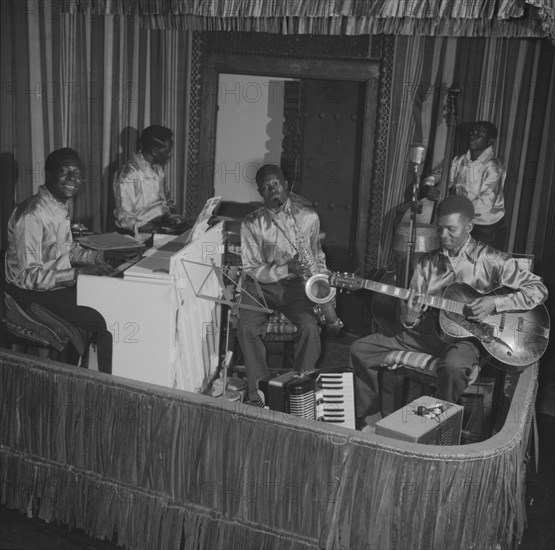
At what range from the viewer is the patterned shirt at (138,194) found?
6312 millimetres

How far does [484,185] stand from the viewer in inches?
239

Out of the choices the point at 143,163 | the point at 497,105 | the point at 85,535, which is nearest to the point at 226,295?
the point at 85,535

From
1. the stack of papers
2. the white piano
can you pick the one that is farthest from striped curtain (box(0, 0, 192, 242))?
the white piano

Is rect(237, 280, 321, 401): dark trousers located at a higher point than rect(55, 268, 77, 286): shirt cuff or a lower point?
lower

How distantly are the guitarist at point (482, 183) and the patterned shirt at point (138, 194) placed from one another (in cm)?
211

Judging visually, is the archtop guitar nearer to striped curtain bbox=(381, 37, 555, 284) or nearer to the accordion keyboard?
the accordion keyboard

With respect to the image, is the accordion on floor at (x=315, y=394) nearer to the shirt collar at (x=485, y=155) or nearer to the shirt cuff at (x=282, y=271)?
the shirt cuff at (x=282, y=271)

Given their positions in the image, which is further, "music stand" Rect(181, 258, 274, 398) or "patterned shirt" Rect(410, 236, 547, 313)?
"patterned shirt" Rect(410, 236, 547, 313)

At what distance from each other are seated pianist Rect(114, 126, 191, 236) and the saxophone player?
3.66 ft

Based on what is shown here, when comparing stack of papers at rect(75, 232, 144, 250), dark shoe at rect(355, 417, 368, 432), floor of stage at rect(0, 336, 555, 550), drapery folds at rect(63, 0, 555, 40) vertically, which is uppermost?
drapery folds at rect(63, 0, 555, 40)

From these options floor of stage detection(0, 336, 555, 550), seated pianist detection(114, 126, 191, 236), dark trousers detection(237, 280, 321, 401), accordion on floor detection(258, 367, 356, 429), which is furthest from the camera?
seated pianist detection(114, 126, 191, 236)

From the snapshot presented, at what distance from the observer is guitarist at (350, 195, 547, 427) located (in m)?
4.44

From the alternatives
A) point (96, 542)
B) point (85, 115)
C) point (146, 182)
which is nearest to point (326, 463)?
point (96, 542)

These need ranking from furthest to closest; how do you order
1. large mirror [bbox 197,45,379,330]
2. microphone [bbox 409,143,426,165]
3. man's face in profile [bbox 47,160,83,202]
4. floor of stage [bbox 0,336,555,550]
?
large mirror [bbox 197,45,379,330] → microphone [bbox 409,143,426,165] → man's face in profile [bbox 47,160,83,202] → floor of stage [bbox 0,336,555,550]
